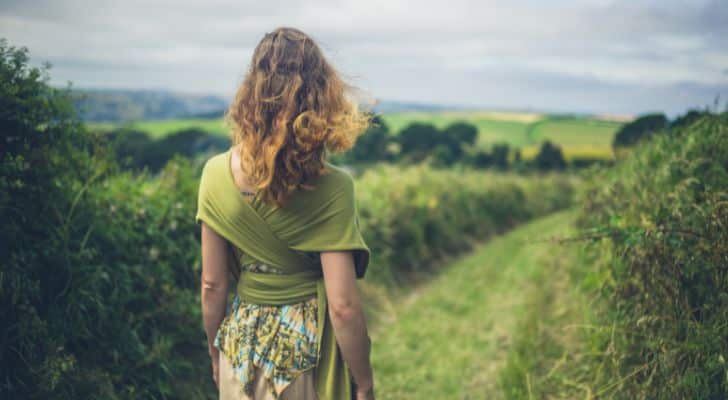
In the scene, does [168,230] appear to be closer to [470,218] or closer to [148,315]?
[148,315]

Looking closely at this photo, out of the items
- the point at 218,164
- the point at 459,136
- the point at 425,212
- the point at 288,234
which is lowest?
the point at 425,212

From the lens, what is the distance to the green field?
6.99 m

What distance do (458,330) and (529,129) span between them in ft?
51.6

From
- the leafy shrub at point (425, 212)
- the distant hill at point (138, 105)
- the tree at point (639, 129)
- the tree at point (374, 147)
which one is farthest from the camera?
the tree at point (374, 147)

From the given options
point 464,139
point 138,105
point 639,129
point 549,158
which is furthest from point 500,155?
point 138,105

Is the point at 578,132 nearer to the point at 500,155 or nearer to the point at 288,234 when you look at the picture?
the point at 500,155

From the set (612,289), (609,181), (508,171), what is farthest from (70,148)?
(508,171)

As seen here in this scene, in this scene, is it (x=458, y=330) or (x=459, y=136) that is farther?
(x=459, y=136)

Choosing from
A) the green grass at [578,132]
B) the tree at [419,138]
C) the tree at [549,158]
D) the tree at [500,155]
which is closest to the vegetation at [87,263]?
the green grass at [578,132]

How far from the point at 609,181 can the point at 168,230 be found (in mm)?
4403

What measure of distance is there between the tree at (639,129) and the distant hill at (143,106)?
2.87 meters

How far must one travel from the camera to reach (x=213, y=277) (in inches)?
78.7

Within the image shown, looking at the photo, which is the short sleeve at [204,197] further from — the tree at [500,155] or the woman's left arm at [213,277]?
the tree at [500,155]

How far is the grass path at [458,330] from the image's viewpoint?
4.49 m
